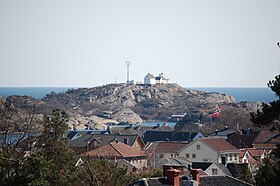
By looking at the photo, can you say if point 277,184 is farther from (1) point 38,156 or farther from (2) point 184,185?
(1) point 38,156

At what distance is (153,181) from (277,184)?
705 centimetres

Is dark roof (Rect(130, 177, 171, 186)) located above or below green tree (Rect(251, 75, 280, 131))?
below

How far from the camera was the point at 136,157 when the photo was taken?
218 feet

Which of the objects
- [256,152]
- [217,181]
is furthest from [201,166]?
[217,181]

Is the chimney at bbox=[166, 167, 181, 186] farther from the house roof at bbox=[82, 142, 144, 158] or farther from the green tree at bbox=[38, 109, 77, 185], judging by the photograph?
the house roof at bbox=[82, 142, 144, 158]

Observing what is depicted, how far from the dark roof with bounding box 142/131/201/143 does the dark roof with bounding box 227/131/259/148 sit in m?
9.43

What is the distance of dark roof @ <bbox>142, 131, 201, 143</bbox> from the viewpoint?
3556 inches

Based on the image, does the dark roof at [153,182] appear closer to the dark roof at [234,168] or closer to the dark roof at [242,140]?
the dark roof at [234,168]

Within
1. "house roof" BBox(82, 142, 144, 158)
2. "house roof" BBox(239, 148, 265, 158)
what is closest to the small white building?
"house roof" BBox(239, 148, 265, 158)

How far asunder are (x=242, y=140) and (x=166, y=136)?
18.7 m

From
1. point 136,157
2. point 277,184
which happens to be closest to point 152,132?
point 136,157

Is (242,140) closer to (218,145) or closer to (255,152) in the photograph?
(255,152)

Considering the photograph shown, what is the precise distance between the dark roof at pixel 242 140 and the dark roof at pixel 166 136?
943cm

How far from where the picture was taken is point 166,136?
3780 inches
